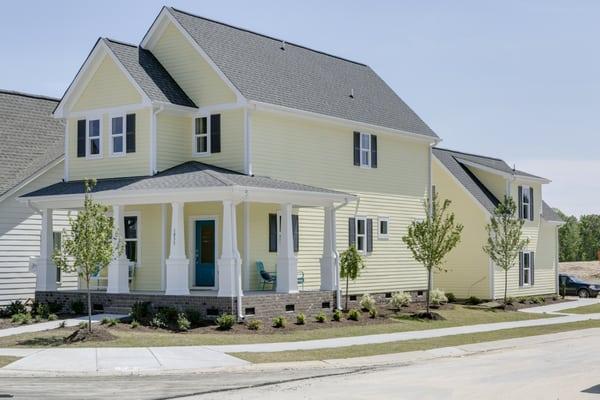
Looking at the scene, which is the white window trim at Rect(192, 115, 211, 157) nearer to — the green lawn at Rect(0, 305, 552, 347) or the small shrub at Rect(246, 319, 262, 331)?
the green lawn at Rect(0, 305, 552, 347)

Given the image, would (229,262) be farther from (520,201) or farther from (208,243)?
(520,201)

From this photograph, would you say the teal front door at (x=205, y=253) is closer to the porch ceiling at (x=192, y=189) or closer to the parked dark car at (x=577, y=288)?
the porch ceiling at (x=192, y=189)

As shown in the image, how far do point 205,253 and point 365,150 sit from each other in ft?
27.6

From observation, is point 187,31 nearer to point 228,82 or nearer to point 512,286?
point 228,82

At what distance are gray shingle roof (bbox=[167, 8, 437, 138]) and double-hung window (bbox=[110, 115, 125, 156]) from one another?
12.4ft

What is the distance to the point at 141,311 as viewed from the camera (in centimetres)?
2612

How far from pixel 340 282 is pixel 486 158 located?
19.5m

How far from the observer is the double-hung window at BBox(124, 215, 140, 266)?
30.3 metres

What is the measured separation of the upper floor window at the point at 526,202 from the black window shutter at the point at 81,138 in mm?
22610

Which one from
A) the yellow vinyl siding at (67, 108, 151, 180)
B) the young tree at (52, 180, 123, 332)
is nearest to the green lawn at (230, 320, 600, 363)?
the young tree at (52, 180, 123, 332)

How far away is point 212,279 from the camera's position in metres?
29.7

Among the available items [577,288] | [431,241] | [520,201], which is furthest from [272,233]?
[577,288]

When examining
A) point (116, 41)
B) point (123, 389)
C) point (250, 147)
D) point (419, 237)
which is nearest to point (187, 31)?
point (116, 41)

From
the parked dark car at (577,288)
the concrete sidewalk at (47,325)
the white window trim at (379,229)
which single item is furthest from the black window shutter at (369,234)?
the parked dark car at (577,288)
